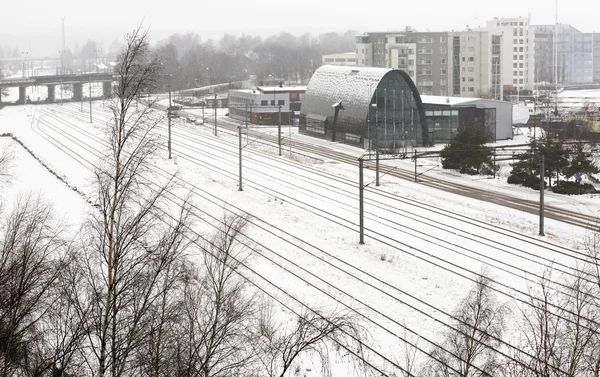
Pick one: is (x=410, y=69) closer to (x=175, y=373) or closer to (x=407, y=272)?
(x=407, y=272)

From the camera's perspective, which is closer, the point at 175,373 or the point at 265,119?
the point at 175,373

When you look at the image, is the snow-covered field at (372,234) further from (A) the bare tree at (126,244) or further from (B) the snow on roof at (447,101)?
(B) the snow on roof at (447,101)

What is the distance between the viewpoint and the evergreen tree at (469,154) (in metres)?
35.9

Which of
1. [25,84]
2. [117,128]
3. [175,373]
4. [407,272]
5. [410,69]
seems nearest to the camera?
[175,373]

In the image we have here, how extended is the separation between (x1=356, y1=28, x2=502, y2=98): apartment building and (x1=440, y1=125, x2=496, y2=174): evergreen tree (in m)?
39.1

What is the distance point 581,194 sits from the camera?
31.8 m

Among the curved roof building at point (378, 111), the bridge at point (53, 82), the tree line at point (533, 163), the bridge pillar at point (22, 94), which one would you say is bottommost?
the tree line at point (533, 163)

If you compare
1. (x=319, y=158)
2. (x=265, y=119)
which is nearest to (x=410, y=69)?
(x=265, y=119)

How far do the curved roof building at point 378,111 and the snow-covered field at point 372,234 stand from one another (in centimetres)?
297

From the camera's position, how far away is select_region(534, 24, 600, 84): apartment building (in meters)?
144

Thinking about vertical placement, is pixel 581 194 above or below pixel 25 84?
below

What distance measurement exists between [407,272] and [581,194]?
13642mm

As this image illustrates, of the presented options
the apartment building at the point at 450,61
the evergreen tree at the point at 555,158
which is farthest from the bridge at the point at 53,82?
the evergreen tree at the point at 555,158

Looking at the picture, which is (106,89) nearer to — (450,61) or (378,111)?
(450,61)
